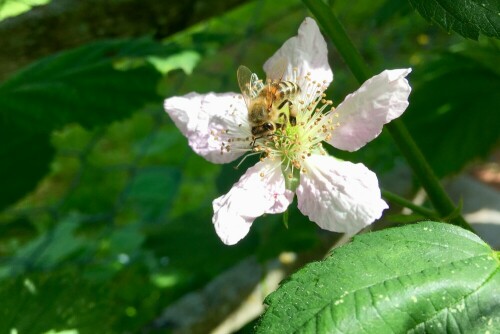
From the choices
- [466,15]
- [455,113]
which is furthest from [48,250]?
[466,15]

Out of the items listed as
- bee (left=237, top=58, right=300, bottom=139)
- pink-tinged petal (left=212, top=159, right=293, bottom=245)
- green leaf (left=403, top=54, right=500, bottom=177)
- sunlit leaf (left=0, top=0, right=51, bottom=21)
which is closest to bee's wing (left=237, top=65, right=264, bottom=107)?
bee (left=237, top=58, right=300, bottom=139)

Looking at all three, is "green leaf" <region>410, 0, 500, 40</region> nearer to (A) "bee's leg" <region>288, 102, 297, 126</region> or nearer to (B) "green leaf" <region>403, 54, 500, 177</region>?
(A) "bee's leg" <region>288, 102, 297, 126</region>

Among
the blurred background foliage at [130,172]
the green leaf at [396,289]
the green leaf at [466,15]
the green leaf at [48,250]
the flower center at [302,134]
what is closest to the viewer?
the green leaf at [396,289]

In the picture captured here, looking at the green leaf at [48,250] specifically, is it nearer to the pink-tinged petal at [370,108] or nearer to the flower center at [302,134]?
the flower center at [302,134]

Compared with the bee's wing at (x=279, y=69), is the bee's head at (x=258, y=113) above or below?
below

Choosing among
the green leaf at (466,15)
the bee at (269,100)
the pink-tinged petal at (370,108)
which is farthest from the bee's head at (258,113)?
the green leaf at (466,15)

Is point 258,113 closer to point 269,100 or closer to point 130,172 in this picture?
point 269,100

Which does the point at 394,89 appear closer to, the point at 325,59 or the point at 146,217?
the point at 325,59

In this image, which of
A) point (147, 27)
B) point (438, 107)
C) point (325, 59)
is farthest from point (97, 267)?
point (325, 59)
